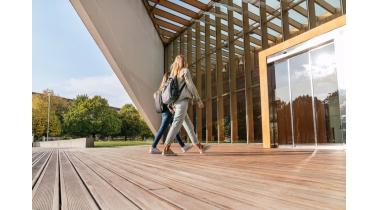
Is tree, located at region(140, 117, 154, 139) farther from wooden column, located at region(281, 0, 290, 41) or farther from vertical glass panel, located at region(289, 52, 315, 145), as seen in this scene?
vertical glass panel, located at region(289, 52, 315, 145)

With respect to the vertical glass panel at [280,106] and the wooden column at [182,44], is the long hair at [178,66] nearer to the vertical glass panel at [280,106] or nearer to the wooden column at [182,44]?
the vertical glass panel at [280,106]

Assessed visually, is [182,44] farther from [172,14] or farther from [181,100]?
[181,100]

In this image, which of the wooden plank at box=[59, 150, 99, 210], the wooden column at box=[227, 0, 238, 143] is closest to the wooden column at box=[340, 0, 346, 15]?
the wooden column at box=[227, 0, 238, 143]

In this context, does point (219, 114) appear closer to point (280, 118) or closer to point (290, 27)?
point (290, 27)

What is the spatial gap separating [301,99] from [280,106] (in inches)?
17.5

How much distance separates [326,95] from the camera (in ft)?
12.9

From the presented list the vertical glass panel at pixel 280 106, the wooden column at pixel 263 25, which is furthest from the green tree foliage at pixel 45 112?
the wooden column at pixel 263 25

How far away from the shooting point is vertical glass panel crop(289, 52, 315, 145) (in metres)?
4.29

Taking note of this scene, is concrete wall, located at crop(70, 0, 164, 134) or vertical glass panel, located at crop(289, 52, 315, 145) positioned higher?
concrete wall, located at crop(70, 0, 164, 134)

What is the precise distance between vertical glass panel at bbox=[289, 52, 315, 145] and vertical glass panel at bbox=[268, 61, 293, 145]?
0.37 feet

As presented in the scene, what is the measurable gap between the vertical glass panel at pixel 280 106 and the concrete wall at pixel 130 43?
4242mm

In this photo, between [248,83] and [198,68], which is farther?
[198,68]

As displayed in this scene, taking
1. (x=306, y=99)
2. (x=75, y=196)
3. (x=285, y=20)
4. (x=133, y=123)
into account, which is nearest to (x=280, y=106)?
(x=306, y=99)
